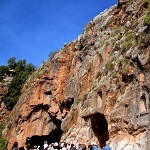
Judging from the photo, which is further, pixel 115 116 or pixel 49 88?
pixel 49 88

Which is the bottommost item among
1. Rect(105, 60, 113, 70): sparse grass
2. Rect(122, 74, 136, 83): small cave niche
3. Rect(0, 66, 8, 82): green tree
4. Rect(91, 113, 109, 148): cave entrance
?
Rect(91, 113, 109, 148): cave entrance

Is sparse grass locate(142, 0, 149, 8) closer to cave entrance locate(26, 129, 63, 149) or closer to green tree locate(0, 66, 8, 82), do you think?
cave entrance locate(26, 129, 63, 149)

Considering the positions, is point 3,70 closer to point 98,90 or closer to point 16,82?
point 16,82

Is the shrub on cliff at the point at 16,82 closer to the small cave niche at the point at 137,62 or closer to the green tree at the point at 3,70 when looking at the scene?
the green tree at the point at 3,70

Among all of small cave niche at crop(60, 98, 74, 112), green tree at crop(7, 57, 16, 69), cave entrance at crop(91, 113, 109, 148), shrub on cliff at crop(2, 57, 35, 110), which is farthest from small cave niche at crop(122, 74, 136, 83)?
green tree at crop(7, 57, 16, 69)

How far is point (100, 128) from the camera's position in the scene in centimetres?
2531

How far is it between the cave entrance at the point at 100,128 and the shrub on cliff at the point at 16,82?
95.3 ft

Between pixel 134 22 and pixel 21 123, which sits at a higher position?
pixel 134 22

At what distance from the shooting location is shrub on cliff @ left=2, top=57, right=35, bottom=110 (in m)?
52.5

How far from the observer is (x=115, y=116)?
20672 mm

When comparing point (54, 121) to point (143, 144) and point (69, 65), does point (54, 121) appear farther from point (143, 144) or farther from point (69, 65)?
point (143, 144)

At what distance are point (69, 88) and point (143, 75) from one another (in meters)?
18.4

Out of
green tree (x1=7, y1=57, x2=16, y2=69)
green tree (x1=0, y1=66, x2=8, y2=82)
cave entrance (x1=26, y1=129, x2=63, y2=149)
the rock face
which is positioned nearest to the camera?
the rock face

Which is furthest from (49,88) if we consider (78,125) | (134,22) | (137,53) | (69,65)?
(137,53)
